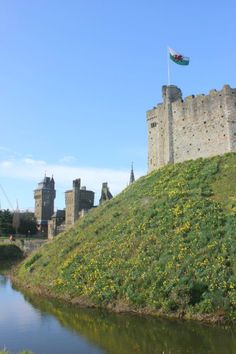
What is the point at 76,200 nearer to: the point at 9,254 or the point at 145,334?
the point at 9,254

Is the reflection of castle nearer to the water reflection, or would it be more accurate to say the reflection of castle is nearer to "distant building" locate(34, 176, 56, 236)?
"distant building" locate(34, 176, 56, 236)

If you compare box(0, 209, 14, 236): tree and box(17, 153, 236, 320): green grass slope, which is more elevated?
box(0, 209, 14, 236): tree

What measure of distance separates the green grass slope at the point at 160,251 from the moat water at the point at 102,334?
5.34 feet

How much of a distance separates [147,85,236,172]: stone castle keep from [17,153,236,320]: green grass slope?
1.96 m

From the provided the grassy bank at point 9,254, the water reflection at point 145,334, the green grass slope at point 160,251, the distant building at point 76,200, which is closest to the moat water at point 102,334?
the water reflection at point 145,334

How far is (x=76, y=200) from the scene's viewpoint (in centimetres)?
9088

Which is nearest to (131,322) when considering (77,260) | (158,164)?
(77,260)

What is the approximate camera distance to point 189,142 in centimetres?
4491

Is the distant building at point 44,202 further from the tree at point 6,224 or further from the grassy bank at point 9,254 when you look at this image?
the grassy bank at point 9,254

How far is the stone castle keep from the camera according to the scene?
136 ft

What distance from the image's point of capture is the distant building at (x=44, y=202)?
132250 millimetres

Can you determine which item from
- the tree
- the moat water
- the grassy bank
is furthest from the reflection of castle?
the moat water

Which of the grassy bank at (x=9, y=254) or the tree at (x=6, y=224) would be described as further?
the tree at (x=6, y=224)

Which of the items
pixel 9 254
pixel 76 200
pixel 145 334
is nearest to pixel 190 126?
pixel 145 334
